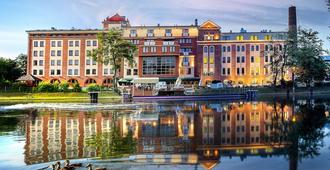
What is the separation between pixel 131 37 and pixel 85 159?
3813 inches

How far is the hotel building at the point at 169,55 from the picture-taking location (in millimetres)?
105688

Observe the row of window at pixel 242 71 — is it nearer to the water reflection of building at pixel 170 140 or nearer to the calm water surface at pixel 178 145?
the water reflection of building at pixel 170 140

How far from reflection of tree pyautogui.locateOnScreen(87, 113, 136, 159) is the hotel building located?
8344 cm

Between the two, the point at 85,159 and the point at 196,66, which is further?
the point at 196,66

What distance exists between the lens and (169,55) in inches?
4109

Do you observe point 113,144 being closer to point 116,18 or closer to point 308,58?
point 308,58

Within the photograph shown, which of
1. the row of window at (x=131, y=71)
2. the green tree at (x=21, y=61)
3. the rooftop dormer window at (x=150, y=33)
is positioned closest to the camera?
the rooftop dormer window at (x=150, y=33)

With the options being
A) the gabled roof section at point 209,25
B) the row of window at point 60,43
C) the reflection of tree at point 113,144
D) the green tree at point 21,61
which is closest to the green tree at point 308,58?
the gabled roof section at point 209,25

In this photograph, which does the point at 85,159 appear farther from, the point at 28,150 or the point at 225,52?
the point at 225,52

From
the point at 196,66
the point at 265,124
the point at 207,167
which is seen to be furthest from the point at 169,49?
the point at 207,167

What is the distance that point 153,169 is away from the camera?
12297 mm

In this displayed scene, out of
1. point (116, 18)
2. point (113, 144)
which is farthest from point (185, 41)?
point (113, 144)

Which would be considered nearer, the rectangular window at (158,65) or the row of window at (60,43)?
the rectangular window at (158,65)

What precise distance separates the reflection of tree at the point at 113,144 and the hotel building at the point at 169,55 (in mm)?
83442
